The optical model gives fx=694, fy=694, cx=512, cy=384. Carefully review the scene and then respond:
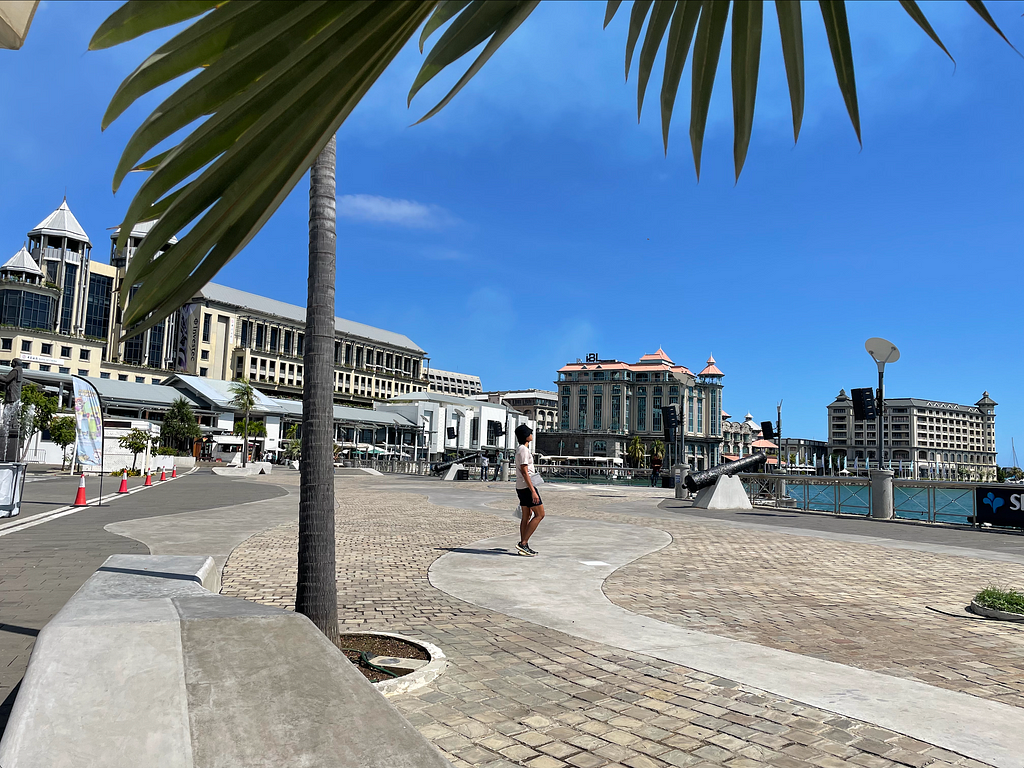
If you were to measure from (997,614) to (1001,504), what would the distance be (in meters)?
12.4

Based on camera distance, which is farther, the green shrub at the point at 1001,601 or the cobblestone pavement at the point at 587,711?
the green shrub at the point at 1001,601

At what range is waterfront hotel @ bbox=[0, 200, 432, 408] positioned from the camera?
3098 inches

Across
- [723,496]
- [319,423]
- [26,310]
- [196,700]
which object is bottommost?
[723,496]

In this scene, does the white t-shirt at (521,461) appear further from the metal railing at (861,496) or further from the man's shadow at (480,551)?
the metal railing at (861,496)

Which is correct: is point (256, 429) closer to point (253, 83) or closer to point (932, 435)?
point (253, 83)

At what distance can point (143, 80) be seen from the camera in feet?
2.80

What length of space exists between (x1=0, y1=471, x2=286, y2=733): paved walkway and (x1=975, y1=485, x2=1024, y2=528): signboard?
17906 millimetres

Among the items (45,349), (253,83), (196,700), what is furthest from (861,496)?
(45,349)

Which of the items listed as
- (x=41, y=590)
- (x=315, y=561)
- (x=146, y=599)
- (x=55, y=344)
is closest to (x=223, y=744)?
(x=146, y=599)

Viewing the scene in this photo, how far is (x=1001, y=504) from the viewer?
54.1 feet

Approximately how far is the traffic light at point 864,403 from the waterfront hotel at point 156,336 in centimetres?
6873

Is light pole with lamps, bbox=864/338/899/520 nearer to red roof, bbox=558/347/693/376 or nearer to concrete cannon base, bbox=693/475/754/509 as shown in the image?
concrete cannon base, bbox=693/475/754/509

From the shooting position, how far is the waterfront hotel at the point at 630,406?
5920 inches

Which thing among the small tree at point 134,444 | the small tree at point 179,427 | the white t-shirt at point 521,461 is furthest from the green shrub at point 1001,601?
the small tree at point 179,427
